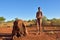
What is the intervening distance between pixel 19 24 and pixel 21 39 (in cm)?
136

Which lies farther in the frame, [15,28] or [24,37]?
[15,28]

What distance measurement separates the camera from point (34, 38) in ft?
40.5

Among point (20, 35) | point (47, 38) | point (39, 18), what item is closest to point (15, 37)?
point (20, 35)

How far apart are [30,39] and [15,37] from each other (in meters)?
1.04

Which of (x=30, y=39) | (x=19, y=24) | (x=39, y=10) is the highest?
(x=39, y=10)

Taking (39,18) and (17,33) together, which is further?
(39,18)

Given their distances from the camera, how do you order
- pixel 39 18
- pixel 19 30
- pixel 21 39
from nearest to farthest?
pixel 21 39, pixel 19 30, pixel 39 18

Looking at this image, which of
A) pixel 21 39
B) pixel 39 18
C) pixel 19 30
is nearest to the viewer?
pixel 21 39

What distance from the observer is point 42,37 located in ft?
41.5

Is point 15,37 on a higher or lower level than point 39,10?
lower

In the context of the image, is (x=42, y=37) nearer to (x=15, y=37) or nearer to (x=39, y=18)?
(x=15, y=37)

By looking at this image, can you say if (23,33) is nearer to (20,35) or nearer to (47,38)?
(20,35)

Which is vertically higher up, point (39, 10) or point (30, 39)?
point (39, 10)

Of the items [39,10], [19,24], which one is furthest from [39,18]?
[19,24]
